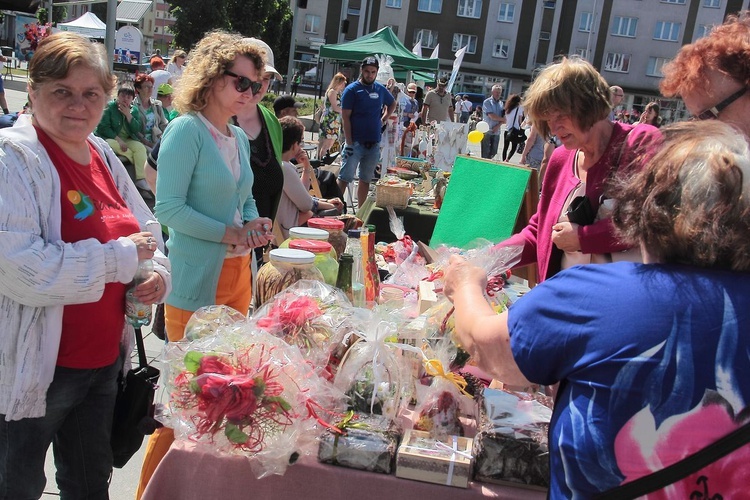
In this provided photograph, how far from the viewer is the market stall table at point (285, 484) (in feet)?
4.81

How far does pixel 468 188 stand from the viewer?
3.57 meters

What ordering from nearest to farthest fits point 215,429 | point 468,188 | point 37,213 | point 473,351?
point 473,351 < point 215,429 < point 37,213 < point 468,188

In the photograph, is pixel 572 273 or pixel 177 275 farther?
pixel 177 275

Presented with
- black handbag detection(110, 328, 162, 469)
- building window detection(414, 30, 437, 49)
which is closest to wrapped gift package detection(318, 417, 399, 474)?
black handbag detection(110, 328, 162, 469)

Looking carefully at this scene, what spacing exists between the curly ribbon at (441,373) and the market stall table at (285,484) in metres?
0.28

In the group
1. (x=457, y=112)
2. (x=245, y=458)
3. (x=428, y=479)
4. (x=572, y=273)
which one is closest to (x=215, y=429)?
(x=245, y=458)

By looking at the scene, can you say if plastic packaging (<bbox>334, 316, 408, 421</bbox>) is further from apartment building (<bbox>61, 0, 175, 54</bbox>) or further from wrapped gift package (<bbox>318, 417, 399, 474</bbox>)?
apartment building (<bbox>61, 0, 175, 54</bbox>)

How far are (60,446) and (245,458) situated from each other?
27.1 inches

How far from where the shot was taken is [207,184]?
7.68 ft

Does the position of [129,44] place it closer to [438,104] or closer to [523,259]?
[438,104]

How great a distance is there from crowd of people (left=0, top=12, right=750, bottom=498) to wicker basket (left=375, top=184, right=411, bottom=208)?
1.51 m

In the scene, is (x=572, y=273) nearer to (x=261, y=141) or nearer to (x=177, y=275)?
(x=177, y=275)

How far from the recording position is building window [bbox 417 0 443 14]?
1746 inches

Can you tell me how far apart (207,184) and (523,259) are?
4.23ft
